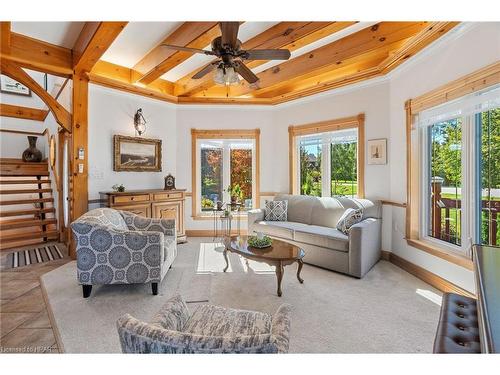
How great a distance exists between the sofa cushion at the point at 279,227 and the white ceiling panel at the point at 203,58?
8.81ft

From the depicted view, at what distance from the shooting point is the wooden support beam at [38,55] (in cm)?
311

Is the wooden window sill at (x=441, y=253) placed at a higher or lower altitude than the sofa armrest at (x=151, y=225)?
lower

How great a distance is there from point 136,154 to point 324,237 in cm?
343

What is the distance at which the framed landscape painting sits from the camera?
14.1 feet

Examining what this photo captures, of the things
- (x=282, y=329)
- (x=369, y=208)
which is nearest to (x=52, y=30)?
(x=282, y=329)

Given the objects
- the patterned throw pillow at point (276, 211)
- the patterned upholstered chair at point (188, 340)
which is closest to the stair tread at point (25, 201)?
the patterned throw pillow at point (276, 211)

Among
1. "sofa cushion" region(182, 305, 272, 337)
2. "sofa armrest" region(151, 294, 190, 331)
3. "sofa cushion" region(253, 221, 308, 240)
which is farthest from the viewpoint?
"sofa cushion" region(253, 221, 308, 240)

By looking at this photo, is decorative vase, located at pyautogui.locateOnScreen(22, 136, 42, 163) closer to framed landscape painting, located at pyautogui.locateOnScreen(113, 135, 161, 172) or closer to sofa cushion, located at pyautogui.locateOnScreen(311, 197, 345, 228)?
framed landscape painting, located at pyautogui.locateOnScreen(113, 135, 161, 172)

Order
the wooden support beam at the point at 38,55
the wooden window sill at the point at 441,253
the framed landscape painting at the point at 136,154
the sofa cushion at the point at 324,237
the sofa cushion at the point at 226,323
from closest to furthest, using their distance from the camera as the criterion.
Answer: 1. the sofa cushion at the point at 226,323
2. the wooden window sill at the point at 441,253
3. the wooden support beam at the point at 38,55
4. the sofa cushion at the point at 324,237
5. the framed landscape painting at the point at 136,154

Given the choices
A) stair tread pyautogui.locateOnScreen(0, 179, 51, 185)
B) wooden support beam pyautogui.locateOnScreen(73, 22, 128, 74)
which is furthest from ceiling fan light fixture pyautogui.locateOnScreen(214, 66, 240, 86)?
stair tread pyautogui.locateOnScreen(0, 179, 51, 185)

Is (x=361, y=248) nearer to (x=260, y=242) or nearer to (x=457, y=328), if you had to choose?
(x=260, y=242)

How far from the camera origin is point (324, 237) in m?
3.43

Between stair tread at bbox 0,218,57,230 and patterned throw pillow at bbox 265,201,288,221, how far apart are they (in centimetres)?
423

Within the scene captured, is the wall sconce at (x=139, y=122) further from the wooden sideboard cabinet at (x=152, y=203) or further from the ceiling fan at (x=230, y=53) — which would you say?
the ceiling fan at (x=230, y=53)
